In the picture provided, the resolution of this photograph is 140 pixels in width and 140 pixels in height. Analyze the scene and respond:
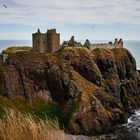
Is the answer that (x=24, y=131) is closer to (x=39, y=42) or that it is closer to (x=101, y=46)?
(x=39, y=42)

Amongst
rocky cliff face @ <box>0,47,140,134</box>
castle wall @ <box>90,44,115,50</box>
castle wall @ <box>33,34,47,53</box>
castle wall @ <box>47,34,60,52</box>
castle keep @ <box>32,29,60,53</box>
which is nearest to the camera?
rocky cliff face @ <box>0,47,140,134</box>

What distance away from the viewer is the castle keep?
112625 mm

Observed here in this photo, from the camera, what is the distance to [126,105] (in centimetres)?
10212

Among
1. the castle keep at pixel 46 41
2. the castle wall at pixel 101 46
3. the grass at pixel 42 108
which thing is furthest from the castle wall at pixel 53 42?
the grass at pixel 42 108

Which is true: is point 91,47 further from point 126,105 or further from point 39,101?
point 39,101

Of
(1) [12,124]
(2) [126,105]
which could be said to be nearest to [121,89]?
(2) [126,105]

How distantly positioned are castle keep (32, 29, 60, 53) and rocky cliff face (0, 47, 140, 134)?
36.8 ft

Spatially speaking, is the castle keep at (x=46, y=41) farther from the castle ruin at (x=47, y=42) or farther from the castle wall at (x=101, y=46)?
the castle wall at (x=101, y=46)

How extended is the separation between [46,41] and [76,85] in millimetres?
28745

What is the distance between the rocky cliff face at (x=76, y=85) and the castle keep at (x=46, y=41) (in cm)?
1121

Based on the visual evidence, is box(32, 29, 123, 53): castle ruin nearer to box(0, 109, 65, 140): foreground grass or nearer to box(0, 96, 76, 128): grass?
box(0, 96, 76, 128): grass

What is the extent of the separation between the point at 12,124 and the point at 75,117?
60115 mm

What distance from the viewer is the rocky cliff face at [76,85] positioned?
8319 centimetres

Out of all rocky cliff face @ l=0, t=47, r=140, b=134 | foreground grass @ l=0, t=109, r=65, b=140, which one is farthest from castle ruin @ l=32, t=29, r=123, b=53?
foreground grass @ l=0, t=109, r=65, b=140
